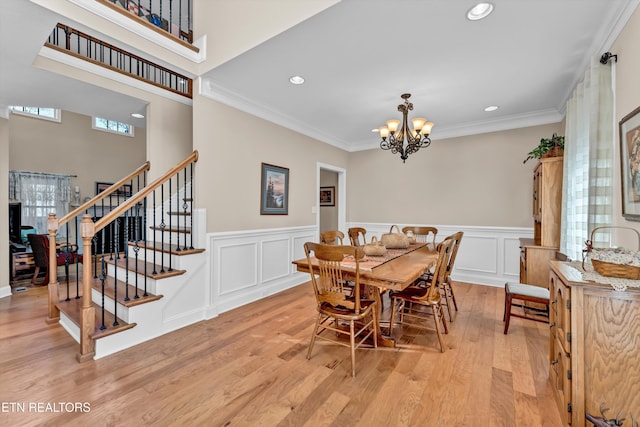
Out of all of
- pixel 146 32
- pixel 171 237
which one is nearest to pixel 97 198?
pixel 171 237

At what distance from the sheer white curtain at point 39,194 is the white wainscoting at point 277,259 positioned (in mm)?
5326

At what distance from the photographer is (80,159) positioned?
6.43m

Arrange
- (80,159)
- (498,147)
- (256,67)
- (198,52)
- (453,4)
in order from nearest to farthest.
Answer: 1. (453,4)
2. (256,67)
3. (198,52)
4. (498,147)
5. (80,159)

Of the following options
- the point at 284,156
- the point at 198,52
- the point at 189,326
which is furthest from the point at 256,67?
the point at 189,326

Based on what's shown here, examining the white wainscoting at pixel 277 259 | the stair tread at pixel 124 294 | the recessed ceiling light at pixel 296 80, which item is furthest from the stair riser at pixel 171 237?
the recessed ceiling light at pixel 296 80

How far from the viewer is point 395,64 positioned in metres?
2.70

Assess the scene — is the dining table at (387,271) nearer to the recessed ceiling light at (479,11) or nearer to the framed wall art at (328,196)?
the recessed ceiling light at (479,11)

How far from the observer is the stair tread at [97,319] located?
→ 7.59 ft

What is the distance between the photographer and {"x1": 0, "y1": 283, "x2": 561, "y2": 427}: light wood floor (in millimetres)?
1650

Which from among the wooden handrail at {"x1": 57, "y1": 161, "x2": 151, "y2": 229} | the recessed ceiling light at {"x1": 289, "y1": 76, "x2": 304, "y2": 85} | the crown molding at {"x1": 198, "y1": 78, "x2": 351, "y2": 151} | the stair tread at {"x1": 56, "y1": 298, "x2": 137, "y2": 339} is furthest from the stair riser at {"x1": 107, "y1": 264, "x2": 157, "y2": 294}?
the recessed ceiling light at {"x1": 289, "y1": 76, "x2": 304, "y2": 85}

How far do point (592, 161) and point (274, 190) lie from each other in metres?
3.45

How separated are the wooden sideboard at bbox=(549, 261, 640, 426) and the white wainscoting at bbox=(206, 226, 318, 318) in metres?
3.12

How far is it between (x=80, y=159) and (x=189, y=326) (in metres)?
6.06

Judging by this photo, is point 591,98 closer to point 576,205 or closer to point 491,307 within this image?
point 576,205
